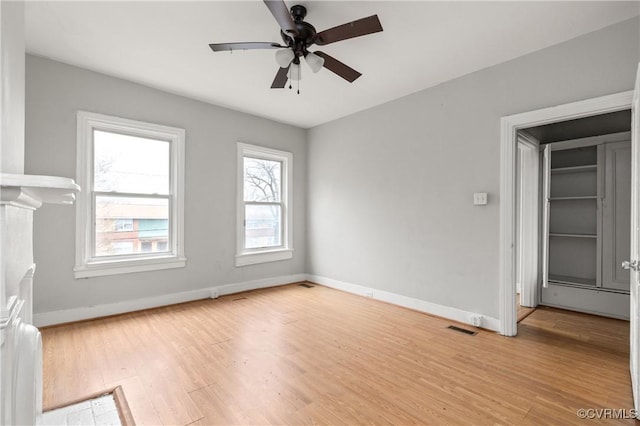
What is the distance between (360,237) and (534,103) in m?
2.65

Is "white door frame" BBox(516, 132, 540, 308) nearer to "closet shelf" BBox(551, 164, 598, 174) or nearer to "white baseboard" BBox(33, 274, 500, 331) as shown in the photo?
"closet shelf" BBox(551, 164, 598, 174)

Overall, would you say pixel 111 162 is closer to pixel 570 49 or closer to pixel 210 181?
pixel 210 181

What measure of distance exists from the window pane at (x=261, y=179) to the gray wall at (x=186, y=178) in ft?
0.99

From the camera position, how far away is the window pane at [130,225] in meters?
3.50

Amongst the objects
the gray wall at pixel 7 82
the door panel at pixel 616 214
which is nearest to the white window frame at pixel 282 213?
the gray wall at pixel 7 82

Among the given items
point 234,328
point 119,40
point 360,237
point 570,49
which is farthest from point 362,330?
point 119,40

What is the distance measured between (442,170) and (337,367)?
2.52 meters

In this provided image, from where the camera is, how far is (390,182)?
415 centimetres

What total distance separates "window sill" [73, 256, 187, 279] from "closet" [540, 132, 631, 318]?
15.8ft

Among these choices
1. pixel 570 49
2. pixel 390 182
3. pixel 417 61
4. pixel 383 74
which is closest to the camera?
pixel 570 49

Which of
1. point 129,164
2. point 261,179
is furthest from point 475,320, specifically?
point 129,164

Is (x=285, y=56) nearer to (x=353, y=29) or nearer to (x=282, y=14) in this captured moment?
(x=282, y=14)

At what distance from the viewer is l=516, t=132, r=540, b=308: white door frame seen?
12.6ft

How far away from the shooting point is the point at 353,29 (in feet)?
6.79
